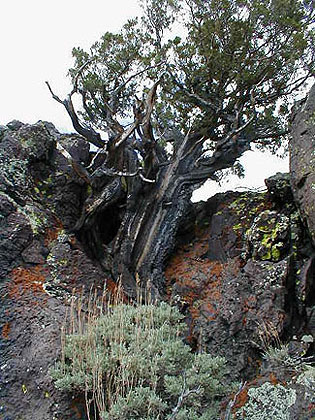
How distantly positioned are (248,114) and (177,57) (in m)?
1.84

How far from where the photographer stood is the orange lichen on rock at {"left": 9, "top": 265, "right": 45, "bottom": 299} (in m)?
5.39

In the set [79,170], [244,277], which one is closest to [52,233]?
[79,170]

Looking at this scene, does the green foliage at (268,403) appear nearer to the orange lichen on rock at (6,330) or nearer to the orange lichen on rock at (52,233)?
the orange lichen on rock at (6,330)

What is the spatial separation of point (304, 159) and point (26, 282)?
166 inches

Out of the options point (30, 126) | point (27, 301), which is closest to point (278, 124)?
point (30, 126)

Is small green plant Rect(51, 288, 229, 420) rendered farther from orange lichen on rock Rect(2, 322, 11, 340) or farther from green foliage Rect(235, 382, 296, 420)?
orange lichen on rock Rect(2, 322, 11, 340)

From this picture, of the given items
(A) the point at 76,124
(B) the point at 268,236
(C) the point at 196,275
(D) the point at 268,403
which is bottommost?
(D) the point at 268,403

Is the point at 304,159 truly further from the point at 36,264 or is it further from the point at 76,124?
the point at 36,264

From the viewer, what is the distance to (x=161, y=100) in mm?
9516

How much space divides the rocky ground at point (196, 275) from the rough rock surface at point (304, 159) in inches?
0.8

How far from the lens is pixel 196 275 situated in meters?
7.40

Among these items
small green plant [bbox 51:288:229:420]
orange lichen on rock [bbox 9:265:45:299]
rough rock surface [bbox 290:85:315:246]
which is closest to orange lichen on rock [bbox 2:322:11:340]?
orange lichen on rock [bbox 9:265:45:299]

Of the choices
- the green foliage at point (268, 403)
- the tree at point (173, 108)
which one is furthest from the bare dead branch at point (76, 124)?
the green foliage at point (268, 403)

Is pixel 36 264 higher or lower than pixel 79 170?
lower
